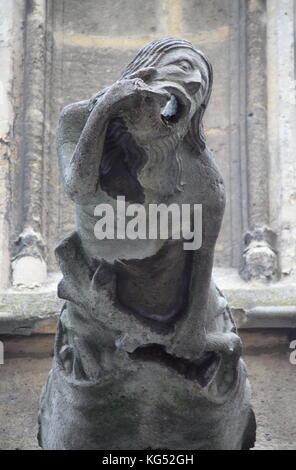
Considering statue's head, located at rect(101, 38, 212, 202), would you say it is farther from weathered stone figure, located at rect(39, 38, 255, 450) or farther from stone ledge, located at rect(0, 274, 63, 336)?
stone ledge, located at rect(0, 274, 63, 336)

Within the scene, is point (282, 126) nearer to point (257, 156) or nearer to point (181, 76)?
point (257, 156)

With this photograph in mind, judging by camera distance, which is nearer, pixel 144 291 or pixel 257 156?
pixel 144 291

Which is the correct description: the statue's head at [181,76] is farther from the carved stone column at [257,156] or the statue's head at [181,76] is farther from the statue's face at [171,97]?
the carved stone column at [257,156]

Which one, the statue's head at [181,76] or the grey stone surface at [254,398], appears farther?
the grey stone surface at [254,398]

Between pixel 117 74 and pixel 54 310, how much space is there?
1553 mm

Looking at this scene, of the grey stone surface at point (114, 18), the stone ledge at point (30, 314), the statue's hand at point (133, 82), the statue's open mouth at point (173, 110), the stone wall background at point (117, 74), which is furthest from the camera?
the grey stone surface at point (114, 18)

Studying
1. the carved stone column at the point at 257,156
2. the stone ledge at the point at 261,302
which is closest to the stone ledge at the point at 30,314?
the stone ledge at the point at 261,302

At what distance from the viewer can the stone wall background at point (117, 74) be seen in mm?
4805

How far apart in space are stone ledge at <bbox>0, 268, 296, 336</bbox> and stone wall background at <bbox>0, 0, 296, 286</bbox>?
31 cm

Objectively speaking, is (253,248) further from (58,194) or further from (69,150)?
(69,150)

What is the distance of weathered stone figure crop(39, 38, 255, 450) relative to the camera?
234cm

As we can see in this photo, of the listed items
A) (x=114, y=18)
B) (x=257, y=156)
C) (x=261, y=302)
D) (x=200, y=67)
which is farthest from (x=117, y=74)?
(x=200, y=67)

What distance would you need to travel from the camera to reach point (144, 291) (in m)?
2.50

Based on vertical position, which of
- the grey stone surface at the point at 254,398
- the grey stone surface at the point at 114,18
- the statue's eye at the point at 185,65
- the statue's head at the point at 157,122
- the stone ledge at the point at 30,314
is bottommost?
the grey stone surface at the point at 254,398
